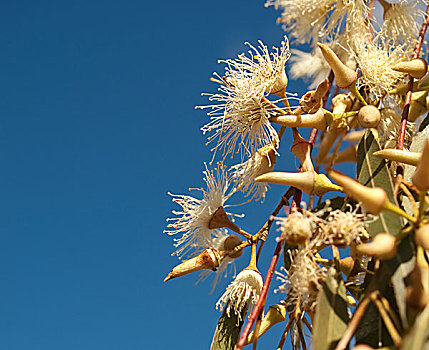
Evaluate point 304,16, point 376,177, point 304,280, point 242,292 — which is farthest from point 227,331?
point 304,16

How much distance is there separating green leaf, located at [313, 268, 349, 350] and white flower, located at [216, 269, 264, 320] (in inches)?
8.6

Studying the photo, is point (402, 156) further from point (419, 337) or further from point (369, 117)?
point (419, 337)

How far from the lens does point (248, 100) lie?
0.95m

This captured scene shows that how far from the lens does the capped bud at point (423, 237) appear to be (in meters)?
0.58

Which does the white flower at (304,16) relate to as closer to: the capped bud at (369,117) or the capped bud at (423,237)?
the capped bud at (369,117)

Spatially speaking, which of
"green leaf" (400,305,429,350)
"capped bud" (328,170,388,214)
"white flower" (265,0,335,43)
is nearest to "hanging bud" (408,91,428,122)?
"white flower" (265,0,335,43)

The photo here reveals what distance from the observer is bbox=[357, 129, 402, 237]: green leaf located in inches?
25.8

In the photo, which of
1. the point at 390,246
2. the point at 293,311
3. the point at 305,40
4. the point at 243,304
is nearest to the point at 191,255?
→ the point at 243,304

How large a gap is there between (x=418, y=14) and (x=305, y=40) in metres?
0.29

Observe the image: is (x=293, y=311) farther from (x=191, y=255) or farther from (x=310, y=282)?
(x=191, y=255)

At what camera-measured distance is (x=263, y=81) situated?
965 millimetres

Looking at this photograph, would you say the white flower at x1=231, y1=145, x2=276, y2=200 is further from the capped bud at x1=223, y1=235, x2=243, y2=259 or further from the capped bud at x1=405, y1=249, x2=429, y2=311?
the capped bud at x1=405, y1=249, x2=429, y2=311

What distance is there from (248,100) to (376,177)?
10.6 inches

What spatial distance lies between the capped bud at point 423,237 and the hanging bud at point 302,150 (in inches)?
11.8
